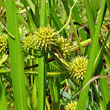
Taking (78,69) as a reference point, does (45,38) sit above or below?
above

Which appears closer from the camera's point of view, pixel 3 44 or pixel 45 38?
pixel 45 38

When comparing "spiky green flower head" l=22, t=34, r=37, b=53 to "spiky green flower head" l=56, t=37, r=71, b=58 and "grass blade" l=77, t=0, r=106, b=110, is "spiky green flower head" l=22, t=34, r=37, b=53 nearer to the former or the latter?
"spiky green flower head" l=56, t=37, r=71, b=58

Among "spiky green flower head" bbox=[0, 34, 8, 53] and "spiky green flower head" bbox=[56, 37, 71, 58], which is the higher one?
"spiky green flower head" bbox=[0, 34, 8, 53]

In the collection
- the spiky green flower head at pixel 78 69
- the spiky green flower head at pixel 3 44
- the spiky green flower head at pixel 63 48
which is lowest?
the spiky green flower head at pixel 78 69

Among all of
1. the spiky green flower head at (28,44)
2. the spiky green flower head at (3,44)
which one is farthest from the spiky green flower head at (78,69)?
the spiky green flower head at (3,44)

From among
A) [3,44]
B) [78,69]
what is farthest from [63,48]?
[3,44]

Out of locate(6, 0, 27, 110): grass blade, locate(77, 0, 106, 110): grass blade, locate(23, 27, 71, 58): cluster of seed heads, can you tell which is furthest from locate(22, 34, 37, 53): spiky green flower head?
locate(77, 0, 106, 110): grass blade

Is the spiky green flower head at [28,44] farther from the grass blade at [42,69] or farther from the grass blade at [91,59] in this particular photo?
the grass blade at [91,59]

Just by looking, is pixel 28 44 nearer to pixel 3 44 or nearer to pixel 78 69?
pixel 3 44
